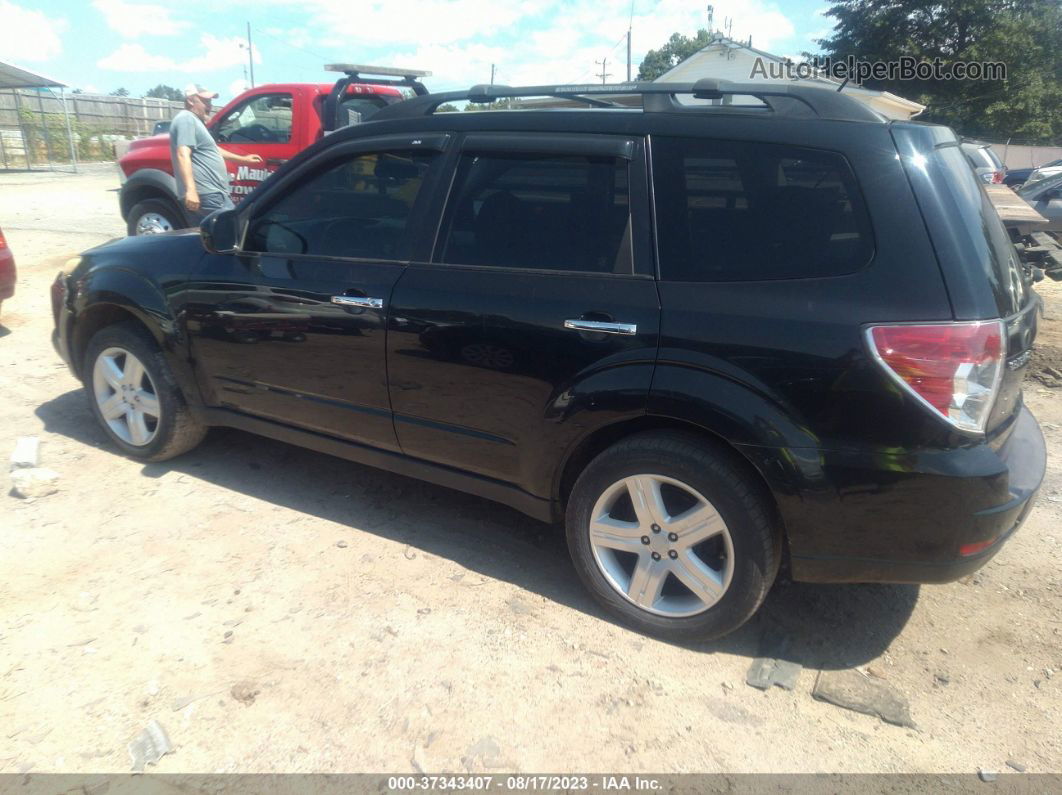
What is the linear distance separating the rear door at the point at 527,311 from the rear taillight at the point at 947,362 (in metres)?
0.75

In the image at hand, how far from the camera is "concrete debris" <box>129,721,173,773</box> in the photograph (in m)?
2.39

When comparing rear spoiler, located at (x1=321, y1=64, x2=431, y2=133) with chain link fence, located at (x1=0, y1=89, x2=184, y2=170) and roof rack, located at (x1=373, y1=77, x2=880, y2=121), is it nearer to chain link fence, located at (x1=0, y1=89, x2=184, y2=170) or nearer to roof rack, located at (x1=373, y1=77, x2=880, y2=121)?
roof rack, located at (x1=373, y1=77, x2=880, y2=121)

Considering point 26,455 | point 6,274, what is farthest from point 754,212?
point 6,274

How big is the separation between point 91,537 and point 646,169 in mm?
2880

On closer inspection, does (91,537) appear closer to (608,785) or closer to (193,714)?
(193,714)

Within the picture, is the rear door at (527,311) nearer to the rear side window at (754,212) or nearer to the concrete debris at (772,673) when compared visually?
the rear side window at (754,212)

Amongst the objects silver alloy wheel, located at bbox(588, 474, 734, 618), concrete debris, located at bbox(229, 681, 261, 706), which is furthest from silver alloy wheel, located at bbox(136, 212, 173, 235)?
silver alloy wheel, located at bbox(588, 474, 734, 618)

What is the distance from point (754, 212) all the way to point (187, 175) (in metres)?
5.56

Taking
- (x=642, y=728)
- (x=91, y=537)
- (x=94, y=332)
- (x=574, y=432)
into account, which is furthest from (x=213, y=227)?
(x=642, y=728)

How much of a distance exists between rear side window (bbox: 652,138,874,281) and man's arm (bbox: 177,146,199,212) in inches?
199

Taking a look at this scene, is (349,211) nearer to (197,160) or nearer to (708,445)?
(708,445)

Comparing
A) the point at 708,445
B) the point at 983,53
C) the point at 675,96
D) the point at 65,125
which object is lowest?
the point at 708,445

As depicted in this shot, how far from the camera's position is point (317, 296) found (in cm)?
346

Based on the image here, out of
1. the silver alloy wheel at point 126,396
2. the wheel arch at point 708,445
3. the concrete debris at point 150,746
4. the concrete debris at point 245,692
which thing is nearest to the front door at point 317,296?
the silver alloy wheel at point 126,396
